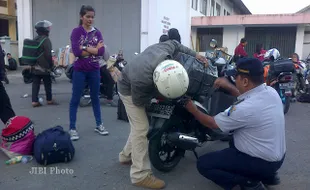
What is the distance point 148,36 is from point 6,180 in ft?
32.0

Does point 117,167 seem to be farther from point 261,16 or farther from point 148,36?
point 261,16

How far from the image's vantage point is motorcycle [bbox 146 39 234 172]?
3.20 metres

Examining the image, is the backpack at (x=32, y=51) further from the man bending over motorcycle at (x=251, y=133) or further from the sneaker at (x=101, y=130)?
the man bending over motorcycle at (x=251, y=133)

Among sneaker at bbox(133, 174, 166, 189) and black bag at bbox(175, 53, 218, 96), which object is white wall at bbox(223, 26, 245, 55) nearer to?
black bag at bbox(175, 53, 218, 96)

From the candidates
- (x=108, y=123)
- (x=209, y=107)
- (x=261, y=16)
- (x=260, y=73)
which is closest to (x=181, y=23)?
(x=261, y=16)

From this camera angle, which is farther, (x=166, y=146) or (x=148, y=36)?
(x=148, y=36)

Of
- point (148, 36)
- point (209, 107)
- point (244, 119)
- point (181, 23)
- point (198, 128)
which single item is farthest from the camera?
point (181, 23)

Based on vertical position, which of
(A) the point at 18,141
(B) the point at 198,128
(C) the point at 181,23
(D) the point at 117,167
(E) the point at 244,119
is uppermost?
(C) the point at 181,23

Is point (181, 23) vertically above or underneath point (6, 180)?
above

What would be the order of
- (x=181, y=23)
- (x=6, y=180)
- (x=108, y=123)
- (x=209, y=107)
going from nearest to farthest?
1. (x=6, y=180)
2. (x=209, y=107)
3. (x=108, y=123)
4. (x=181, y=23)

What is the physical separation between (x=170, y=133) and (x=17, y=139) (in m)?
1.97

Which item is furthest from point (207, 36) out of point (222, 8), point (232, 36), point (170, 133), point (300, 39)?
point (170, 133)

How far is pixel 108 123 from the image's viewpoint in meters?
5.73

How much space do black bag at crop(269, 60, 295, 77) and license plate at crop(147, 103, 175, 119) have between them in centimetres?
404
